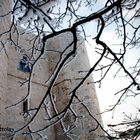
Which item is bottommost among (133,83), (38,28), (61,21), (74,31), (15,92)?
(133,83)

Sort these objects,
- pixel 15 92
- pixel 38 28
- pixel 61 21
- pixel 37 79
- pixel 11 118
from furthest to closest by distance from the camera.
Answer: pixel 37 79 → pixel 15 92 → pixel 11 118 → pixel 61 21 → pixel 38 28

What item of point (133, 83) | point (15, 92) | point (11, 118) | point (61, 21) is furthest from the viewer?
point (15, 92)

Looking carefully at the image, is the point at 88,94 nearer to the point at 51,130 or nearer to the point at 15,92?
the point at 51,130

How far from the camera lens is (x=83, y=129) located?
1271 centimetres

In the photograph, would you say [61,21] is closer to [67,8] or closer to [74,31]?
[67,8]

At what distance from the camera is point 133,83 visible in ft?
8.55

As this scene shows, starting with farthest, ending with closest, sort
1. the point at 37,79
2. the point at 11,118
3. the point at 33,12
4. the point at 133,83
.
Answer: the point at 37,79, the point at 11,118, the point at 133,83, the point at 33,12

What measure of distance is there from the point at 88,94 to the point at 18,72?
392cm

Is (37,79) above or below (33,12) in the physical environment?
above

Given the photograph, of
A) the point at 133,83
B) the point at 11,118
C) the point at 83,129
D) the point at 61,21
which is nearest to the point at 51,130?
the point at 83,129

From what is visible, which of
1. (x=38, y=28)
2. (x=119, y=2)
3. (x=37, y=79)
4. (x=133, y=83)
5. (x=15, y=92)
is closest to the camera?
(x=119, y=2)

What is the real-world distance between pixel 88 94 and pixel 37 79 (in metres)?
2.86

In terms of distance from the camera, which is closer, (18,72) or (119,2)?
(119,2)

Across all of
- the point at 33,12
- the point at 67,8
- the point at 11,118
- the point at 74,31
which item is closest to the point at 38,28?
the point at 67,8
